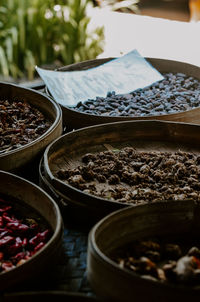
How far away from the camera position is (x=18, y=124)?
249 centimetres

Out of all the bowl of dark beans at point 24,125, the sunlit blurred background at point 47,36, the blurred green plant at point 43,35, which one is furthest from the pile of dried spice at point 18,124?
the blurred green plant at point 43,35

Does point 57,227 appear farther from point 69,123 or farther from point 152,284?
point 69,123

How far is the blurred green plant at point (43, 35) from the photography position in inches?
210

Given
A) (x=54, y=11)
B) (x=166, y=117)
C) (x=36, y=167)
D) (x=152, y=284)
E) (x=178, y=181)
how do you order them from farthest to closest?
(x=54, y=11) → (x=166, y=117) → (x=36, y=167) → (x=178, y=181) → (x=152, y=284)

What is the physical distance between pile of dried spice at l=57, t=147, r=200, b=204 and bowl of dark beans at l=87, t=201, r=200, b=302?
0.25 metres

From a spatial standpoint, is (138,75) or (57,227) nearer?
(57,227)

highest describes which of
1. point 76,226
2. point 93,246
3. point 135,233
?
point 93,246

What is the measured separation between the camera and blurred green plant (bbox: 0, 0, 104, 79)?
5344mm

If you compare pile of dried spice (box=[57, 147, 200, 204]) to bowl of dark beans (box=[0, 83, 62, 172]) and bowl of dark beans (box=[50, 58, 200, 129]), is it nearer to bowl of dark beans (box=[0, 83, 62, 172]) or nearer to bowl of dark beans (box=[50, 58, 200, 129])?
bowl of dark beans (box=[0, 83, 62, 172])

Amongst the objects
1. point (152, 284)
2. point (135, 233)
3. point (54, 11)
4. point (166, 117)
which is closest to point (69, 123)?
point (166, 117)

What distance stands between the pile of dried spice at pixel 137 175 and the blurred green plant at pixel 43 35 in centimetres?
350

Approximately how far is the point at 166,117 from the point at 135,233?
43.8 inches

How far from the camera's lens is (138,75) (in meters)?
3.28

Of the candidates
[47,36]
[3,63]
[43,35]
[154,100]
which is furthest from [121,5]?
[154,100]
